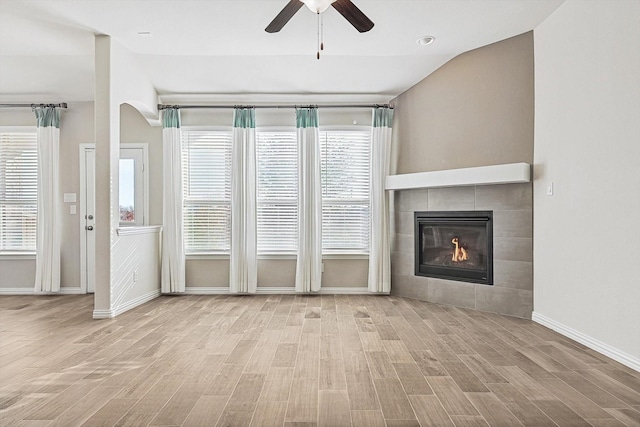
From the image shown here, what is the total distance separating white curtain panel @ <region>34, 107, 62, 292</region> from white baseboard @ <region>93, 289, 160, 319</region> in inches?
54.1

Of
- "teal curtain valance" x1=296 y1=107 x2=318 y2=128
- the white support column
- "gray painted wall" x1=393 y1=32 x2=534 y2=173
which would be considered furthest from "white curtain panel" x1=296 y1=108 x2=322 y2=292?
the white support column

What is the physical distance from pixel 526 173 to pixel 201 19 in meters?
3.48

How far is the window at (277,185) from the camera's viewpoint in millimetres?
5629

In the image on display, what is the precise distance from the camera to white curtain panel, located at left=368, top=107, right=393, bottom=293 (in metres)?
5.41

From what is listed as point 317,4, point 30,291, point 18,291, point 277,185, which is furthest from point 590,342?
point 18,291

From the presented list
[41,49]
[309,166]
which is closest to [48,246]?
[41,49]

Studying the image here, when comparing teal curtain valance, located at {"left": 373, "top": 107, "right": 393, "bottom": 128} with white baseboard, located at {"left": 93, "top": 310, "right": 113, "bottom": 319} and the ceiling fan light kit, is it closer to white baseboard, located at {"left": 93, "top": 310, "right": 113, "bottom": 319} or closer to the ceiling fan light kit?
the ceiling fan light kit

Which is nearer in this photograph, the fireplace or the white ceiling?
the white ceiling

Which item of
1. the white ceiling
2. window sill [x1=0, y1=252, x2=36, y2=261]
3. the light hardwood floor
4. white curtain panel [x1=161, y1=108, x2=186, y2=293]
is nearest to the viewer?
the light hardwood floor

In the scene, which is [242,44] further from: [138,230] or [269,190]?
[138,230]

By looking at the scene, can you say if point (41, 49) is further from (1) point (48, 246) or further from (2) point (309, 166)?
(2) point (309, 166)

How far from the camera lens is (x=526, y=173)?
4055 mm

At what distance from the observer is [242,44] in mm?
4422

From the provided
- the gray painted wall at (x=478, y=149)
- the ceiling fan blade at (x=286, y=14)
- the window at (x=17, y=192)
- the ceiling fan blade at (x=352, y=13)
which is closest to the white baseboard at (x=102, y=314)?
the window at (x=17, y=192)
